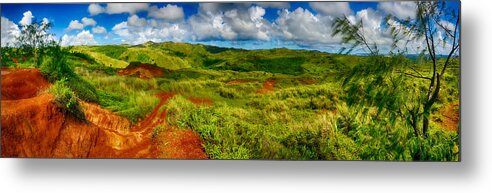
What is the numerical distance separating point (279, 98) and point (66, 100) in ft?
5.12

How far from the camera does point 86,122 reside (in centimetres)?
446

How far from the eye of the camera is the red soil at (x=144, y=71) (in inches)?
176

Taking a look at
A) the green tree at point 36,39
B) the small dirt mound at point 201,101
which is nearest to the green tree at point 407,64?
the small dirt mound at point 201,101

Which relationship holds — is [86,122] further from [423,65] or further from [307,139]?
[423,65]

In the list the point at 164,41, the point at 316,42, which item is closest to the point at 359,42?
the point at 316,42

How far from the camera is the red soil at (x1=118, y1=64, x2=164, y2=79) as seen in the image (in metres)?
4.47

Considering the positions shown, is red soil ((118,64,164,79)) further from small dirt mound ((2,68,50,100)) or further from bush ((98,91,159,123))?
small dirt mound ((2,68,50,100))

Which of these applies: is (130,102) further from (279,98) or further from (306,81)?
(306,81)

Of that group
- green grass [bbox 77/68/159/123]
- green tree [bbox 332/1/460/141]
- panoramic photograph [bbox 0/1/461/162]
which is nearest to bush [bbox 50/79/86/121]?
panoramic photograph [bbox 0/1/461/162]

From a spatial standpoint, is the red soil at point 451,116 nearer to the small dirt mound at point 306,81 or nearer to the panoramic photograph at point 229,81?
the panoramic photograph at point 229,81

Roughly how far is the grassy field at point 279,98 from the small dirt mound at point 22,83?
73mm

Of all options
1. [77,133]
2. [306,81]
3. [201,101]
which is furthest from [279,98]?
[77,133]

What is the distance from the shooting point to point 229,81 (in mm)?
4449

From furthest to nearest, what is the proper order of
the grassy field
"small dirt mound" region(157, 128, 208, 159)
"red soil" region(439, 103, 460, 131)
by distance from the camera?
"small dirt mound" region(157, 128, 208, 159), the grassy field, "red soil" region(439, 103, 460, 131)
